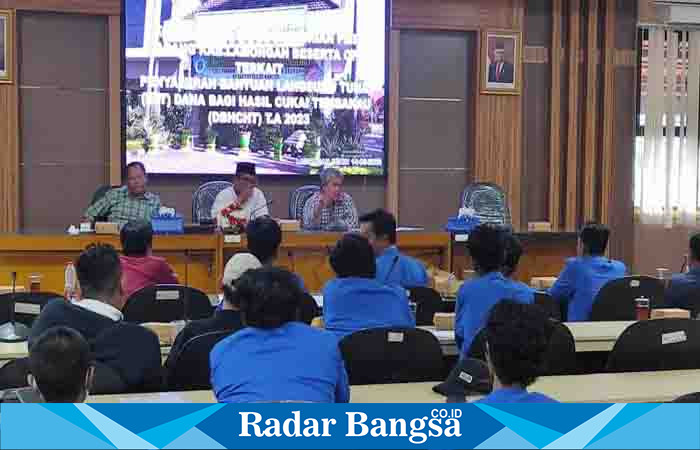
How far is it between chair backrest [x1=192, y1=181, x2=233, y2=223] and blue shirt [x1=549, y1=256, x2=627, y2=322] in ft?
11.3

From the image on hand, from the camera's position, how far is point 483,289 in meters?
3.84

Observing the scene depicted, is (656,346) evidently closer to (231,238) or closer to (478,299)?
(478,299)

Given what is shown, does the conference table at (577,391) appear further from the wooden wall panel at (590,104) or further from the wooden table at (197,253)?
the wooden wall panel at (590,104)

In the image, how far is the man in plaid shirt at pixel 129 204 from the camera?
7.13 m

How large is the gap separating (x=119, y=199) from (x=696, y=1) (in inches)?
239

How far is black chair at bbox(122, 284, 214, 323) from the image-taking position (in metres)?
4.49

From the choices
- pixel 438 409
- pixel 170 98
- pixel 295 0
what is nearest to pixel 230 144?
pixel 170 98

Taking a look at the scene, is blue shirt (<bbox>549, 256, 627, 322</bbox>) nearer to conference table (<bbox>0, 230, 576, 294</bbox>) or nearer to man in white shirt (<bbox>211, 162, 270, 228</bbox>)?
conference table (<bbox>0, 230, 576, 294</bbox>)

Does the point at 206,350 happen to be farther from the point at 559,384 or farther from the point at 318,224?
the point at 318,224

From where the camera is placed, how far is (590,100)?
9562mm

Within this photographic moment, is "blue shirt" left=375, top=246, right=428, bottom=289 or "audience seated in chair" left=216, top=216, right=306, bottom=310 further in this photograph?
"blue shirt" left=375, top=246, right=428, bottom=289

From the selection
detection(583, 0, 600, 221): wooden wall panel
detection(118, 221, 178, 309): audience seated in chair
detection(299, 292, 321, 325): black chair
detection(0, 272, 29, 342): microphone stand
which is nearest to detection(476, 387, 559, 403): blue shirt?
detection(299, 292, 321, 325): black chair

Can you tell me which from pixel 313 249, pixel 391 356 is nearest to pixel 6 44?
pixel 313 249

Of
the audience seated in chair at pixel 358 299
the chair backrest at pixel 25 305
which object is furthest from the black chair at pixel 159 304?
the audience seated in chair at pixel 358 299
